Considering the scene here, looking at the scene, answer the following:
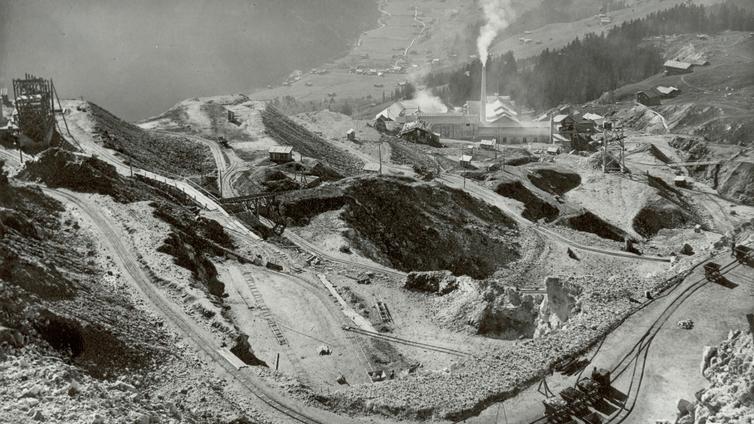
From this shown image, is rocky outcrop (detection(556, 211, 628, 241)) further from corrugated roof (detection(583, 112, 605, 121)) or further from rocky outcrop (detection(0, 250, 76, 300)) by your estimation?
corrugated roof (detection(583, 112, 605, 121))

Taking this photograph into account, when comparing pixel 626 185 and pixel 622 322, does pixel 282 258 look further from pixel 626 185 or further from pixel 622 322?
pixel 626 185

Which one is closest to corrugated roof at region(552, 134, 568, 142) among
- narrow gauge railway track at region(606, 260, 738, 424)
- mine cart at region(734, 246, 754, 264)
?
mine cart at region(734, 246, 754, 264)

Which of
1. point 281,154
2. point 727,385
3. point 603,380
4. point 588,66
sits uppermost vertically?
point 727,385

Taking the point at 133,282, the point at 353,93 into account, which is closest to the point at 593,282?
the point at 133,282

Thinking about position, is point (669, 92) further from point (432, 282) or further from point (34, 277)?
point (34, 277)

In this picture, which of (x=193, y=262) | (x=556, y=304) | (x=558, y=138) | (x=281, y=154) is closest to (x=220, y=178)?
(x=281, y=154)

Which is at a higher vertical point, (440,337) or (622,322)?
(622,322)
